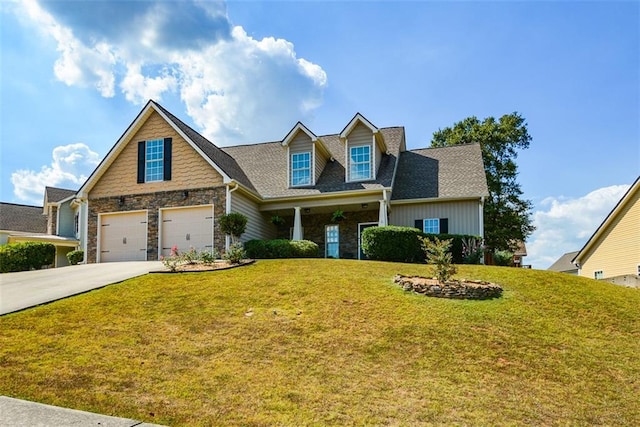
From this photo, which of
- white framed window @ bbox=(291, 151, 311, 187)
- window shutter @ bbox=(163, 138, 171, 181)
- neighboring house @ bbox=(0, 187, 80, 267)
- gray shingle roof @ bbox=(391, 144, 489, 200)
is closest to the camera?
window shutter @ bbox=(163, 138, 171, 181)

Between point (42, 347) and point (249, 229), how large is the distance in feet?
41.7

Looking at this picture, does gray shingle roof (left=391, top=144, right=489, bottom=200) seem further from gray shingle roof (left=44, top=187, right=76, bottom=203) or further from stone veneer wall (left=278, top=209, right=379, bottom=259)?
gray shingle roof (left=44, top=187, right=76, bottom=203)

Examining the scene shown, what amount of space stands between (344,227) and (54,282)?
39.1ft

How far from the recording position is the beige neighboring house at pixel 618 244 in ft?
68.1

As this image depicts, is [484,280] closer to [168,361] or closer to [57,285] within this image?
[168,361]

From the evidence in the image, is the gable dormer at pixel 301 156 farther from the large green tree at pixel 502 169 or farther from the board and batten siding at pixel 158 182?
the large green tree at pixel 502 169

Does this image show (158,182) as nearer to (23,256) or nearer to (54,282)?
(23,256)

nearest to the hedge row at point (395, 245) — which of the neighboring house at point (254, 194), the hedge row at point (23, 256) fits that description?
the neighboring house at point (254, 194)

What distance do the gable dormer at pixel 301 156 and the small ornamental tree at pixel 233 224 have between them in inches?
169

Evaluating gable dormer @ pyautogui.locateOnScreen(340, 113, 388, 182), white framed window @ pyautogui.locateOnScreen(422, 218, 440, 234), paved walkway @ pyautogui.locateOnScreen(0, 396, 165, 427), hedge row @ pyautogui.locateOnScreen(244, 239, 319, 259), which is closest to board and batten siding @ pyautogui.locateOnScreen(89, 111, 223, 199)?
hedge row @ pyautogui.locateOnScreen(244, 239, 319, 259)

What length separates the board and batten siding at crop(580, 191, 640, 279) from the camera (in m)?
20.8

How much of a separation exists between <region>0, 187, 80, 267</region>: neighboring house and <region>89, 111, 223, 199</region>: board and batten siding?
11.2 metres

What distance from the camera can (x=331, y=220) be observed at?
21609 millimetres

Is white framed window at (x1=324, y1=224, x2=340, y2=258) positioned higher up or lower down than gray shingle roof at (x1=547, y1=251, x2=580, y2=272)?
higher up
